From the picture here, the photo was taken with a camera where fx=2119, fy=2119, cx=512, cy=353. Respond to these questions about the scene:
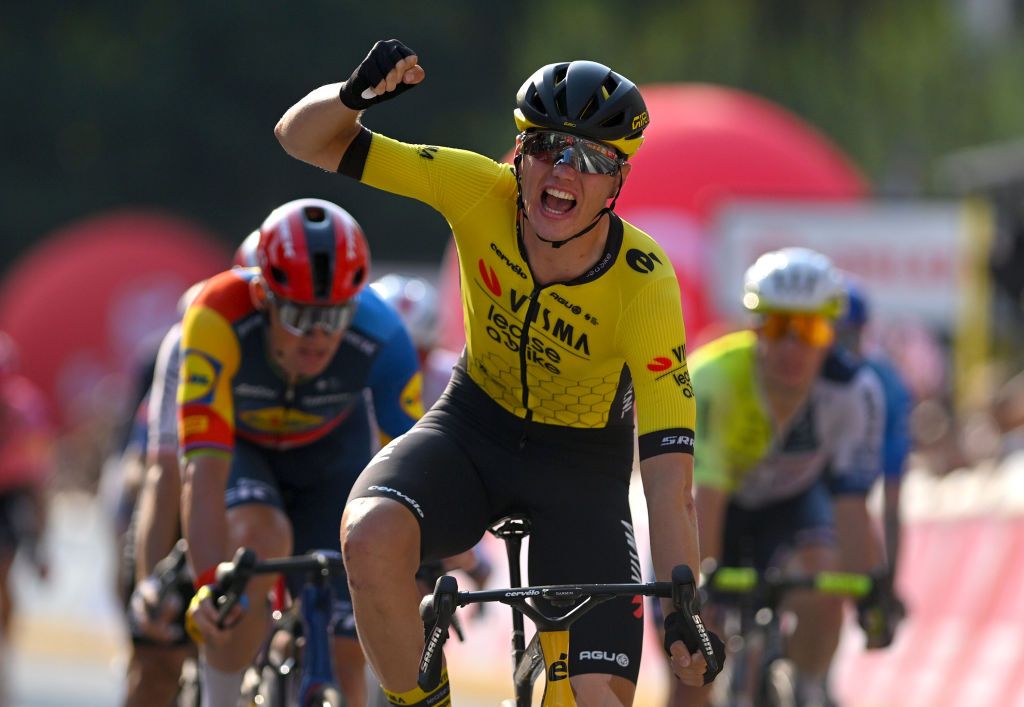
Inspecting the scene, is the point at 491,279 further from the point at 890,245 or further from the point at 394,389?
the point at 890,245

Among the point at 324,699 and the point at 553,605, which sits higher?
the point at 553,605

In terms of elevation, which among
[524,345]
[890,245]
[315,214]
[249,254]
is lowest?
[524,345]

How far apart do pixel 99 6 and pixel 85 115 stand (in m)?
3.25

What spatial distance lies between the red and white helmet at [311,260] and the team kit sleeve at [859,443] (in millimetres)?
2876

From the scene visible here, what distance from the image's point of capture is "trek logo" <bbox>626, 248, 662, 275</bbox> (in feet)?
20.3

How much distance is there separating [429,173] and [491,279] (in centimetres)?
37

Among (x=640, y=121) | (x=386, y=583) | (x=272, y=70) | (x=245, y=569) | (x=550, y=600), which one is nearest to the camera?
(x=550, y=600)

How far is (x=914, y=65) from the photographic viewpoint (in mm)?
43094

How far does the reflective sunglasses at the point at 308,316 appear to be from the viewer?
744 centimetres

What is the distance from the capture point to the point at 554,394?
6371mm

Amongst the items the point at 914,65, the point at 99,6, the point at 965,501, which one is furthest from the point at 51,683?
the point at 99,6

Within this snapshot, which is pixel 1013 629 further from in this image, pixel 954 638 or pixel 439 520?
pixel 439 520

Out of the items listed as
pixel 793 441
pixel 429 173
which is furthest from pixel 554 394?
pixel 793 441

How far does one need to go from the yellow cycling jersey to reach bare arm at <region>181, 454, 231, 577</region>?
3.98ft
